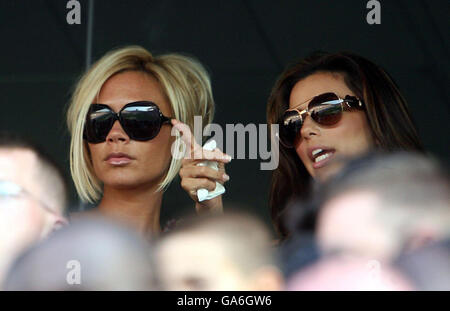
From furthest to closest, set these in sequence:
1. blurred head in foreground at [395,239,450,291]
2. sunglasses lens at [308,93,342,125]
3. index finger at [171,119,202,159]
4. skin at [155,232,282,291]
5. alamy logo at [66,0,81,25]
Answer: alamy logo at [66,0,81,25] → index finger at [171,119,202,159] → sunglasses lens at [308,93,342,125] → skin at [155,232,282,291] → blurred head in foreground at [395,239,450,291]

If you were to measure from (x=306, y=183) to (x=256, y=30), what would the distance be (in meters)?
0.60

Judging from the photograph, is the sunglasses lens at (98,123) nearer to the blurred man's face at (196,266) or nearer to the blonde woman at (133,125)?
the blonde woman at (133,125)

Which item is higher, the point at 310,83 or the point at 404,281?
the point at 310,83

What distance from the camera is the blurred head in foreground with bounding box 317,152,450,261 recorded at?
232 cm

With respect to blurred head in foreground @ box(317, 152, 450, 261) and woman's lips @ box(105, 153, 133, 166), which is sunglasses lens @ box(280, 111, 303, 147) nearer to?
blurred head in foreground @ box(317, 152, 450, 261)

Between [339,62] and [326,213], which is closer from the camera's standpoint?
[326,213]

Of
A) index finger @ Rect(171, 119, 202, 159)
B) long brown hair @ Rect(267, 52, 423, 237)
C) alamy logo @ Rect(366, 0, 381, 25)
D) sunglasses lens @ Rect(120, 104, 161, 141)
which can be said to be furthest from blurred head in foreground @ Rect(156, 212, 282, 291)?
alamy logo @ Rect(366, 0, 381, 25)

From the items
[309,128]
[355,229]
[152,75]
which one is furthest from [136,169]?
[355,229]

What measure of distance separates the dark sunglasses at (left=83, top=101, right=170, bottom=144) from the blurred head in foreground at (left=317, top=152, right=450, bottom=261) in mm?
614

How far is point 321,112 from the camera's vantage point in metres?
2.49

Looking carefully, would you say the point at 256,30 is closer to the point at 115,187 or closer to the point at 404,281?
the point at 115,187

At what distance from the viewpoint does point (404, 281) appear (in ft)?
7.47

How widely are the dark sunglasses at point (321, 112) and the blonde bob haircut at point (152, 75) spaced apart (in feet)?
0.98
